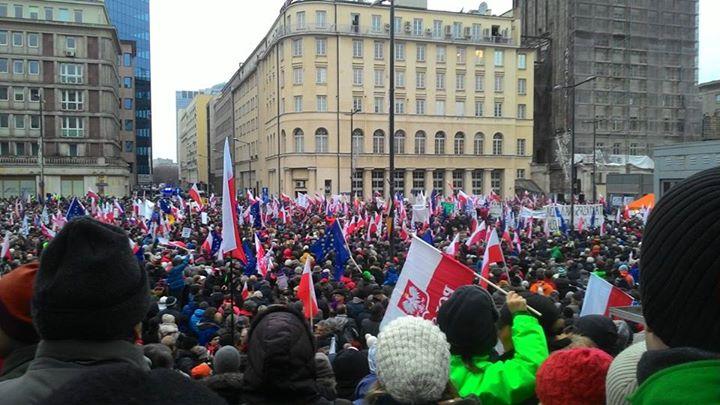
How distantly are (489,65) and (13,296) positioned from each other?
65.7 meters

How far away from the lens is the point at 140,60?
12862cm

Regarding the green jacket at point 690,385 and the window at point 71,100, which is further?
the window at point 71,100

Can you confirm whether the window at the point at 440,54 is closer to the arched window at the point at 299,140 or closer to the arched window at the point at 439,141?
the arched window at the point at 439,141

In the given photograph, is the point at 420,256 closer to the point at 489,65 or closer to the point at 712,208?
the point at 712,208

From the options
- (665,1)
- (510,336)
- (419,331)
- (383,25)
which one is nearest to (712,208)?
(419,331)

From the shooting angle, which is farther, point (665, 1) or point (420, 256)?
point (665, 1)

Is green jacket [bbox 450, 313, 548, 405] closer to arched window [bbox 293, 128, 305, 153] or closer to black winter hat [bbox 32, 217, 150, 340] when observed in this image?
black winter hat [bbox 32, 217, 150, 340]

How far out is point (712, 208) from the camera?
51.2 inches

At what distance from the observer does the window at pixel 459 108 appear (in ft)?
211

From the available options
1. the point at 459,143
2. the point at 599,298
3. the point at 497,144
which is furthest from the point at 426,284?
the point at 497,144

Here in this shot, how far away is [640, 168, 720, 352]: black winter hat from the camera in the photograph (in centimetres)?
129

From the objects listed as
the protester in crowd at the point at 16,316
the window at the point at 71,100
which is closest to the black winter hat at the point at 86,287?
the protester in crowd at the point at 16,316

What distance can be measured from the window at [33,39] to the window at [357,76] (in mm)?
34559

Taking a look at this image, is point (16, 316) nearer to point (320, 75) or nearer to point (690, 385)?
point (690, 385)
